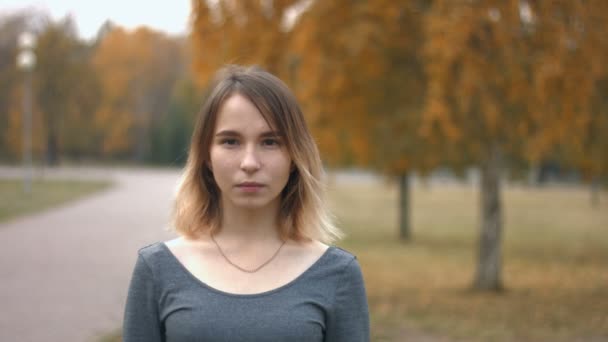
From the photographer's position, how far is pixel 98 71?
44.9m

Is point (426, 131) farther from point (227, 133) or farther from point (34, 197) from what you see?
point (34, 197)

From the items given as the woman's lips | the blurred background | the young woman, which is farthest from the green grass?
the woman's lips

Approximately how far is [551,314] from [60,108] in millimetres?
38489

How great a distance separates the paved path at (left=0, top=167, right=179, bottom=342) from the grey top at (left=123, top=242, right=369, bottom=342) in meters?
0.76

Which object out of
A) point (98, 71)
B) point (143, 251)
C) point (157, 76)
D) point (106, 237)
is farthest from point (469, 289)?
point (157, 76)

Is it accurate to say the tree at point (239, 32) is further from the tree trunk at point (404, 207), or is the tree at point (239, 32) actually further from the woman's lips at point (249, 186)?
the tree trunk at point (404, 207)

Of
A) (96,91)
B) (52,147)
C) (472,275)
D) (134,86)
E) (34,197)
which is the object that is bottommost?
(472,275)

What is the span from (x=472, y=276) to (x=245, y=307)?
430 inches

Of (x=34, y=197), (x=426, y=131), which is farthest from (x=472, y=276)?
(x=34, y=197)

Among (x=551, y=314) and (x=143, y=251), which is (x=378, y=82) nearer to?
(x=551, y=314)

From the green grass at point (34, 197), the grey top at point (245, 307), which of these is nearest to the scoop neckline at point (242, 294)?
the grey top at point (245, 307)

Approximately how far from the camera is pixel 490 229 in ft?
33.4

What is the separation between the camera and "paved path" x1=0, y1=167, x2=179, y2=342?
22.1 ft

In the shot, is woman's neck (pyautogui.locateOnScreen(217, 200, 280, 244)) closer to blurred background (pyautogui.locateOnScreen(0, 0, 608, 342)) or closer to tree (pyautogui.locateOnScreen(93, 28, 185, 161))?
blurred background (pyautogui.locateOnScreen(0, 0, 608, 342))
